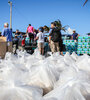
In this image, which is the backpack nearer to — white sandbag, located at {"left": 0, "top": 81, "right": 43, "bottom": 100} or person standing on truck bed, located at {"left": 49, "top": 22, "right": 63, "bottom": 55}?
person standing on truck bed, located at {"left": 49, "top": 22, "right": 63, "bottom": 55}

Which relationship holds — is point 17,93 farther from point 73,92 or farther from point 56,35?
point 56,35

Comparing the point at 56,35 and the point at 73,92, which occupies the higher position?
the point at 56,35

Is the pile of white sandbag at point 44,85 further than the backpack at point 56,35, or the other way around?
the backpack at point 56,35

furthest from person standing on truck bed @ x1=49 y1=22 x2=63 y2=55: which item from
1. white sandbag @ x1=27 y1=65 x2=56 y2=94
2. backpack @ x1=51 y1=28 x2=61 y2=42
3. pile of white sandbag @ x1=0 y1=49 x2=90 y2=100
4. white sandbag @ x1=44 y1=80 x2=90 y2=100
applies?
white sandbag @ x1=44 y1=80 x2=90 y2=100

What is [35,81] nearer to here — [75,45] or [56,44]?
[56,44]

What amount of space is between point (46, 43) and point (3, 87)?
901 cm

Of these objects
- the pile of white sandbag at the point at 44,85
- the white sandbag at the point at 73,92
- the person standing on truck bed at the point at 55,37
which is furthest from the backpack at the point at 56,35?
the white sandbag at the point at 73,92

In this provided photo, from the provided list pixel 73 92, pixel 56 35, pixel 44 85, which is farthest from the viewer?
pixel 56 35

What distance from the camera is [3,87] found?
2.50 feet

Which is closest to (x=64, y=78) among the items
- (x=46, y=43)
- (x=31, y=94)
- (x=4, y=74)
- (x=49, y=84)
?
(x=49, y=84)

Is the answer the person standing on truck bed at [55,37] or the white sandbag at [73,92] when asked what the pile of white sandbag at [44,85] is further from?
the person standing on truck bed at [55,37]

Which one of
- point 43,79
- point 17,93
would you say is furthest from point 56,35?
point 17,93

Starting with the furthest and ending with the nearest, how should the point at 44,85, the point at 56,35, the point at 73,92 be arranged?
1. the point at 56,35
2. the point at 44,85
3. the point at 73,92

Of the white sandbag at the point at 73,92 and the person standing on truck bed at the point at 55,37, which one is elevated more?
the person standing on truck bed at the point at 55,37
